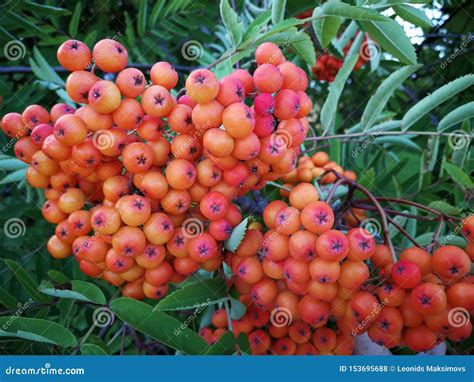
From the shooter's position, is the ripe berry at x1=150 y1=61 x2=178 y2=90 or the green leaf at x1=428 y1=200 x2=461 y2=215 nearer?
the ripe berry at x1=150 y1=61 x2=178 y2=90

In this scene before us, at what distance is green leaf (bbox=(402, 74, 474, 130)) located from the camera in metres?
1.29

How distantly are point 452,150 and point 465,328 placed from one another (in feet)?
2.38

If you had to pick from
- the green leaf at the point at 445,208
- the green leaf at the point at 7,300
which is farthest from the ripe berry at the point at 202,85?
the green leaf at the point at 7,300

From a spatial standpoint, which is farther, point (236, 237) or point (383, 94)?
point (383, 94)

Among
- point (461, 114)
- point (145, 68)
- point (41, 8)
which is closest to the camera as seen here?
point (461, 114)

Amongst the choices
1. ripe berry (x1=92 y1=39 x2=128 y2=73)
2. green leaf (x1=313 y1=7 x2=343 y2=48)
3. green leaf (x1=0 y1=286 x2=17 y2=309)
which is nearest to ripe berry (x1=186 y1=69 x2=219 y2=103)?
ripe berry (x1=92 y1=39 x2=128 y2=73)

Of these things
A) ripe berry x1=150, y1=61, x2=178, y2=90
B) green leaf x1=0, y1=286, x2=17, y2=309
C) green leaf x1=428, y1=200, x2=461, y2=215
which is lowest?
green leaf x1=0, y1=286, x2=17, y2=309

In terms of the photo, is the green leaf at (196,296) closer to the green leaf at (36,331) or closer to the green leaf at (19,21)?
the green leaf at (36,331)

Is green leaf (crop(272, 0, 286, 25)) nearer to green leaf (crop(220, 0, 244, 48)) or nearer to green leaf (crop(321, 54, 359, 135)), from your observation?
green leaf (crop(220, 0, 244, 48))

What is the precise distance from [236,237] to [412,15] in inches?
29.7

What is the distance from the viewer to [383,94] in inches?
58.4

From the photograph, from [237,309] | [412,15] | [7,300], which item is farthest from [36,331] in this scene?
[412,15]

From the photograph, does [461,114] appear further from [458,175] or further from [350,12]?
[350,12]

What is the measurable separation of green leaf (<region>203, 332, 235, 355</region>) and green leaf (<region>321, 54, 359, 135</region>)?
77 centimetres
